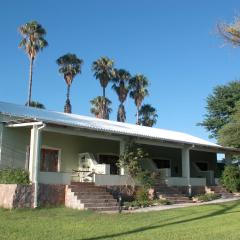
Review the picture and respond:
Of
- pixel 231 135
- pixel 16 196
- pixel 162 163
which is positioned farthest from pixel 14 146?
pixel 231 135

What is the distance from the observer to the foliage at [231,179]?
28117 mm

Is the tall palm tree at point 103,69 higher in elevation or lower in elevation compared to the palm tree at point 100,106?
higher

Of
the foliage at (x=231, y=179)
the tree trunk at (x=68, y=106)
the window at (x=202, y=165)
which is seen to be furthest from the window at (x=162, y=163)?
the tree trunk at (x=68, y=106)

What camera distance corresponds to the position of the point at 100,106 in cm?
5234

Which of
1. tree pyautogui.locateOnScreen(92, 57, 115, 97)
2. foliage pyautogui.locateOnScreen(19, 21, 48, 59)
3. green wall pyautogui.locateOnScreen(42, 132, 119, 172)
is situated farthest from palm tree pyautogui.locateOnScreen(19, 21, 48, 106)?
green wall pyautogui.locateOnScreen(42, 132, 119, 172)

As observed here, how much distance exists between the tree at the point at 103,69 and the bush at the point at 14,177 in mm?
31969

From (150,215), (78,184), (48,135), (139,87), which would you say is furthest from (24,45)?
(150,215)

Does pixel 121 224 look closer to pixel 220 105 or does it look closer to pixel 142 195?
pixel 142 195

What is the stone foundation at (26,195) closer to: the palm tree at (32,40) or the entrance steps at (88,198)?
the entrance steps at (88,198)

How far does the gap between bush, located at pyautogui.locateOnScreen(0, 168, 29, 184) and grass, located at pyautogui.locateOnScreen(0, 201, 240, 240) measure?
149 centimetres

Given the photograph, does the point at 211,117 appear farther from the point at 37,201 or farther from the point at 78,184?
the point at 37,201

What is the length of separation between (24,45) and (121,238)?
3344 centimetres

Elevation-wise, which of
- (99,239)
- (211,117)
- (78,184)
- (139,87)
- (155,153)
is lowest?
(99,239)

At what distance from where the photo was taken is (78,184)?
20719 millimetres
